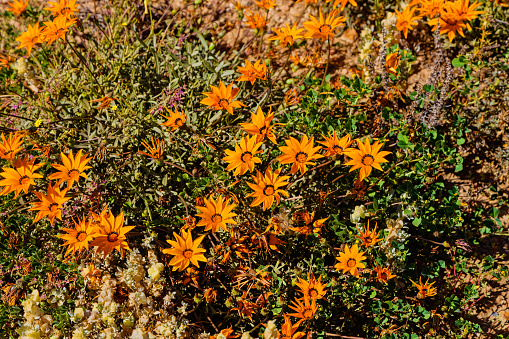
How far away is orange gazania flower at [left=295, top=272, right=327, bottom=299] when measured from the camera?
2.36m

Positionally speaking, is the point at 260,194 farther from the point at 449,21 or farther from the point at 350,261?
the point at 449,21

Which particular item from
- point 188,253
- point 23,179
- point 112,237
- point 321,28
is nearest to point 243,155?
point 188,253

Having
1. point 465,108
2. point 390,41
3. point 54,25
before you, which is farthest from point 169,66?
point 465,108

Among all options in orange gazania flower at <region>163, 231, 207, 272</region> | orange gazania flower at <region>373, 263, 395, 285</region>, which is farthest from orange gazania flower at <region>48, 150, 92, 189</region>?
orange gazania flower at <region>373, 263, 395, 285</region>

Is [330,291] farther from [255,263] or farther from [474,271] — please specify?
[474,271]

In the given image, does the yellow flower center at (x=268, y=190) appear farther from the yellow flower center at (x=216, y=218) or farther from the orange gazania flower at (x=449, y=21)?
the orange gazania flower at (x=449, y=21)

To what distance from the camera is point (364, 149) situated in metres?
2.24

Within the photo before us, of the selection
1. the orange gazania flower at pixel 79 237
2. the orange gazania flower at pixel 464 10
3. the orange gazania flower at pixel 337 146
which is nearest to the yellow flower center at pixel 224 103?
the orange gazania flower at pixel 337 146

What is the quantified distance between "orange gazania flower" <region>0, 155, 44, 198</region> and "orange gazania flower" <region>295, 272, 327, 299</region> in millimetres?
1696

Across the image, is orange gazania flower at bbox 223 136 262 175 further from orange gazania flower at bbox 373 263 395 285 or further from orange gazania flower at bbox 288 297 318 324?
orange gazania flower at bbox 373 263 395 285

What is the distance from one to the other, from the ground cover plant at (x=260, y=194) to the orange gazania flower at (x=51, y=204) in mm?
11

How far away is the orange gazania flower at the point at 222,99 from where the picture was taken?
2.34 meters

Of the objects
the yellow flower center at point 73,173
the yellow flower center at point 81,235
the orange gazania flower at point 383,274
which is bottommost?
the orange gazania flower at point 383,274

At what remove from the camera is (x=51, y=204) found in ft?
7.28
